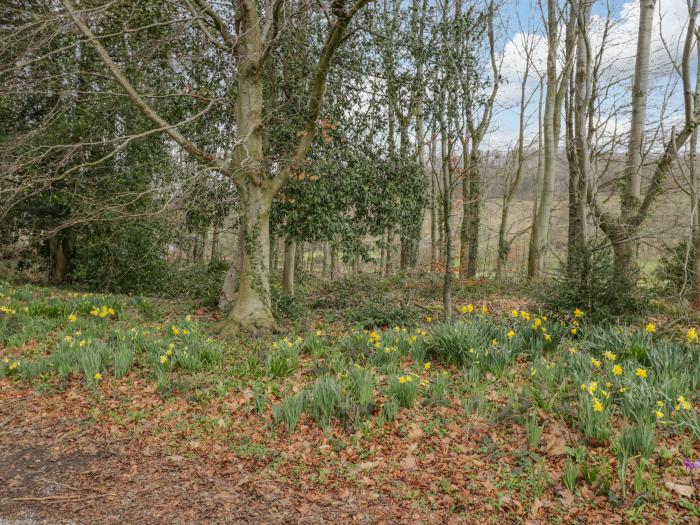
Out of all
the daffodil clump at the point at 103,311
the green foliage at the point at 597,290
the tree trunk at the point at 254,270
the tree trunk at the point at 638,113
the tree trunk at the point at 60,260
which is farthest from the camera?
the tree trunk at the point at 60,260

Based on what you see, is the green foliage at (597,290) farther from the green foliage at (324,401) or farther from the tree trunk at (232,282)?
the tree trunk at (232,282)

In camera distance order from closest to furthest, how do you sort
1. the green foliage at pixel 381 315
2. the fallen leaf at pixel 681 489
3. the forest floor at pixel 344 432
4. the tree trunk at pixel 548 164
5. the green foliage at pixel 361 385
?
the fallen leaf at pixel 681 489, the forest floor at pixel 344 432, the green foliage at pixel 361 385, the green foliage at pixel 381 315, the tree trunk at pixel 548 164

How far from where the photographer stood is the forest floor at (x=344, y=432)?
295 centimetres

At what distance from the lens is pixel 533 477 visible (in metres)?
3.07

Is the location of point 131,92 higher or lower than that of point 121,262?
higher

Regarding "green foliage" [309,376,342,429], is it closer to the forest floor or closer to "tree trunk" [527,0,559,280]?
the forest floor

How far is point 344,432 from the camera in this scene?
3793 millimetres

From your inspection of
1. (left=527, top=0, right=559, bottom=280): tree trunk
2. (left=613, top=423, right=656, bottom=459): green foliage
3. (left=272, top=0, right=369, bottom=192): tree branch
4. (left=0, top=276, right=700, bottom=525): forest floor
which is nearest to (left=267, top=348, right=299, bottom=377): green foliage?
(left=0, top=276, right=700, bottom=525): forest floor

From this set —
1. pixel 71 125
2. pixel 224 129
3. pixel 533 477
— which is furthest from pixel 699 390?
pixel 71 125

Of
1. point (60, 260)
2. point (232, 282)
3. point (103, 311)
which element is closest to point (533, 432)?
point (103, 311)

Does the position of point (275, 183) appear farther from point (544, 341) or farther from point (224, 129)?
point (544, 341)

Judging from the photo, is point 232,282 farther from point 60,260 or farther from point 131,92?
Result: point 60,260

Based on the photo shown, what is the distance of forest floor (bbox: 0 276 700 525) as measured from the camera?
2.95 meters

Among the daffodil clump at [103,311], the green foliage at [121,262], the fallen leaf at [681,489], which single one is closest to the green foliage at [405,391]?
the fallen leaf at [681,489]
